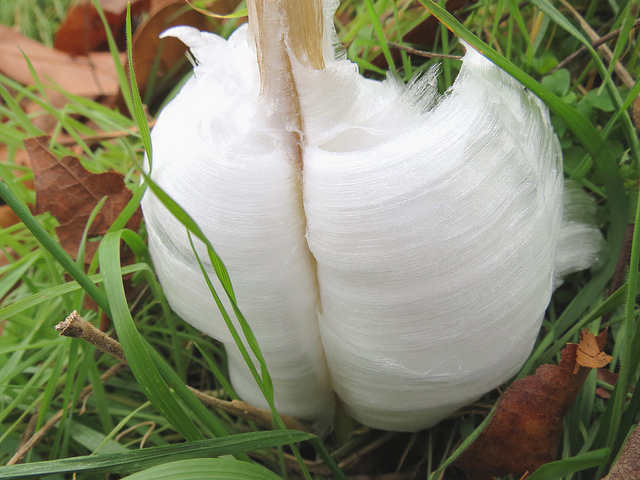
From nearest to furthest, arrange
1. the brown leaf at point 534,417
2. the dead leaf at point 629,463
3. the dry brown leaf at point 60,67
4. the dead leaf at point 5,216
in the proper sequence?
the dead leaf at point 629,463 < the brown leaf at point 534,417 < the dead leaf at point 5,216 < the dry brown leaf at point 60,67

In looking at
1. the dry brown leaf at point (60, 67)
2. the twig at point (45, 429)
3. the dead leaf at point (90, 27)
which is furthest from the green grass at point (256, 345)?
the dead leaf at point (90, 27)

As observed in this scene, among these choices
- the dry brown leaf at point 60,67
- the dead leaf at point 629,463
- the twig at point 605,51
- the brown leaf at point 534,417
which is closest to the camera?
the dead leaf at point 629,463

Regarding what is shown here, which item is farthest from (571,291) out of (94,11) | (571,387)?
(94,11)

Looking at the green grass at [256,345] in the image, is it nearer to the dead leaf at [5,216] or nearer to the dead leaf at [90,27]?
the dead leaf at [5,216]

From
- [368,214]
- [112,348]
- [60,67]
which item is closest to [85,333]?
[112,348]

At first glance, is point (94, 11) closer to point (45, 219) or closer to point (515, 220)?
point (45, 219)

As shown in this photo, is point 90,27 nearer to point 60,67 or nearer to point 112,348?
point 60,67

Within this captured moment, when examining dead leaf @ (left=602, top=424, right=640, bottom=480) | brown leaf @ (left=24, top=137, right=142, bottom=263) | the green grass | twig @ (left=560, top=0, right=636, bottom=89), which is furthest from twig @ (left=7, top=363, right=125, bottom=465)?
twig @ (left=560, top=0, right=636, bottom=89)
